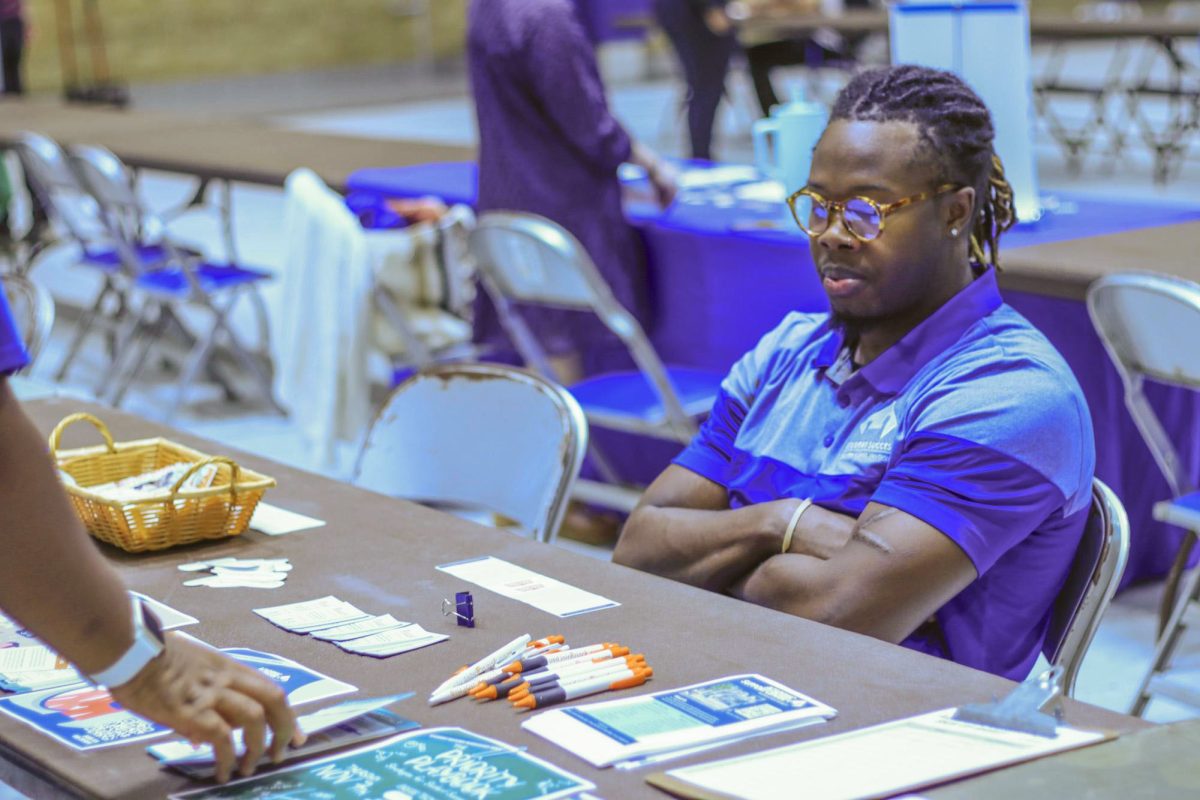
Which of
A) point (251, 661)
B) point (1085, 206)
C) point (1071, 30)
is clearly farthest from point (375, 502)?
point (1071, 30)

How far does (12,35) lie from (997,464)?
9136mm

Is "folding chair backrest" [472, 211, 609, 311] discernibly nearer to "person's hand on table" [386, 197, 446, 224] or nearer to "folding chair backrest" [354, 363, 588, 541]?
"person's hand on table" [386, 197, 446, 224]

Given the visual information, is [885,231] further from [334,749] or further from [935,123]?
[334,749]

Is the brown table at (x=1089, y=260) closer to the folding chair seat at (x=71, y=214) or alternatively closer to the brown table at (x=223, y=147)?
the brown table at (x=223, y=147)

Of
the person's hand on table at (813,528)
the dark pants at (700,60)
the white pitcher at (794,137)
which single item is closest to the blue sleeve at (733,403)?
the person's hand on table at (813,528)

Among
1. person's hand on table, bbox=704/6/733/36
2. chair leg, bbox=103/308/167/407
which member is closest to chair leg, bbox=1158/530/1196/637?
chair leg, bbox=103/308/167/407

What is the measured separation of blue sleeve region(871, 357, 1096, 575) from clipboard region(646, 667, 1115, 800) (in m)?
0.42

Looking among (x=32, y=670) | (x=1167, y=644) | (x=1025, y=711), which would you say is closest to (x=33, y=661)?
(x=32, y=670)

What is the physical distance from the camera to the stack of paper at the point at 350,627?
1669 mm

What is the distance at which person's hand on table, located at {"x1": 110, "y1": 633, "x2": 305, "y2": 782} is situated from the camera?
128 centimetres

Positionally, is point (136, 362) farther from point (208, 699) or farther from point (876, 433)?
point (208, 699)

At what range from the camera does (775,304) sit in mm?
4012

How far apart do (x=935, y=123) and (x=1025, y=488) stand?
1.66 ft

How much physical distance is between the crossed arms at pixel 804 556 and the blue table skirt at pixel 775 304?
4.93 feet
